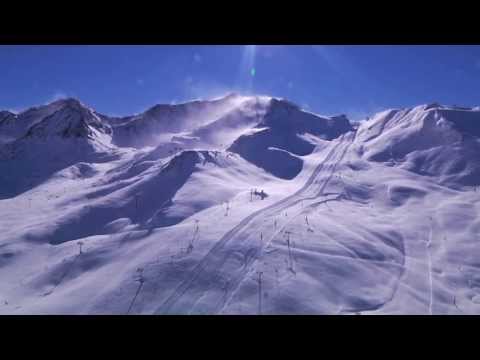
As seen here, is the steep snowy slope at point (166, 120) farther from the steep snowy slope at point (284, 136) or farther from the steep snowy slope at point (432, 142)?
the steep snowy slope at point (432, 142)

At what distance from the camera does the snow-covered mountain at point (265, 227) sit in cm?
1280

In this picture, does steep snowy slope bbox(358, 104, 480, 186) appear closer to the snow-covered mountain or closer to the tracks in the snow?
the snow-covered mountain

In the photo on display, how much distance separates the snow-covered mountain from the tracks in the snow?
70mm

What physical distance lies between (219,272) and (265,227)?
5114 millimetres

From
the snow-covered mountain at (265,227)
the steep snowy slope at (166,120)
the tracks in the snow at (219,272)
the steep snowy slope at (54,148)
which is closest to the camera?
the tracks in the snow at (219,272)

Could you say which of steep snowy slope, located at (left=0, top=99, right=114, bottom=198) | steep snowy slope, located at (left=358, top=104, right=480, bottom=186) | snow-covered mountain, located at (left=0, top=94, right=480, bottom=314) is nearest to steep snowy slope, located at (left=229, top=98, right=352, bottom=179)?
snow-covered mountain, located at (left=0, top=94, right=480, bottom=314)

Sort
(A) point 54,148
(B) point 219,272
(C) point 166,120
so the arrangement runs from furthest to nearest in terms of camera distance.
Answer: (C) point 166,120
(A) point 54,148
(B) point 219,272

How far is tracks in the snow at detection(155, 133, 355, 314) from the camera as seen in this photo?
1182cm

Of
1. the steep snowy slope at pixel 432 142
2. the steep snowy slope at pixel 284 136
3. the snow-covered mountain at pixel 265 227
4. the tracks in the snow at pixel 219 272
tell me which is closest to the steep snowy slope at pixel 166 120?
the steep snowy slope at pixel 284 136

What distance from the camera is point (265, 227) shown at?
18406 mm

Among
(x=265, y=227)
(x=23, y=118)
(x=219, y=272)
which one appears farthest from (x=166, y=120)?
(x=219, y=272)

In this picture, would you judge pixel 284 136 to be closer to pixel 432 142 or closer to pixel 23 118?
pixel 432 142

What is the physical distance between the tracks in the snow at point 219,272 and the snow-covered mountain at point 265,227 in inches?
2.8
